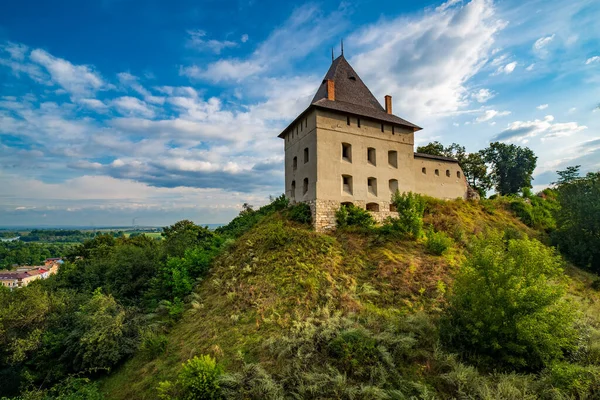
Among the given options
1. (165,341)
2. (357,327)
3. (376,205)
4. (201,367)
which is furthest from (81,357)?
(376,205)

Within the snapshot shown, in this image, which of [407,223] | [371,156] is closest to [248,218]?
[371,156]

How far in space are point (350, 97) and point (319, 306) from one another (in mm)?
13540

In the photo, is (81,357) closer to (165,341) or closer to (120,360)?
(120,360)

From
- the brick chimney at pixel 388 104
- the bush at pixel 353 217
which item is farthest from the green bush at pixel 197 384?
the brick chimney at pixel 388 104

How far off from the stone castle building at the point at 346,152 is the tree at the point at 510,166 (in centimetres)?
1869

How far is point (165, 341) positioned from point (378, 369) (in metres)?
7.68

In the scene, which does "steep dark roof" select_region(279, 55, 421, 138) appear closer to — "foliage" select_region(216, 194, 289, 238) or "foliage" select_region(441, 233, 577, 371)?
"foliage" select_region(216, 194, 289, 238)

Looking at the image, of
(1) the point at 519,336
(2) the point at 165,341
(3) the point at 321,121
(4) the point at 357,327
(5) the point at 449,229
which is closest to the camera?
(1) the point at 519,336

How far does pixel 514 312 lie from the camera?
284 inches

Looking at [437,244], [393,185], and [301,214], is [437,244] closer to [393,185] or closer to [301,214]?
[393,185]

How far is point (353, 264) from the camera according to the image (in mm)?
13273

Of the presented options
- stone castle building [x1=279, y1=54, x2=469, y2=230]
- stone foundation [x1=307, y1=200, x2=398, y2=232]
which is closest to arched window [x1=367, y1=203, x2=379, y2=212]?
stone castle building [x1=279, y1=54, x2=469, y2=230]

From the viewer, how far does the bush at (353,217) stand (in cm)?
1636

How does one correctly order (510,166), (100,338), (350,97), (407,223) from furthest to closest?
1. (510,166)
2. (350,97)
3. (407,223)
4. (100,338)
